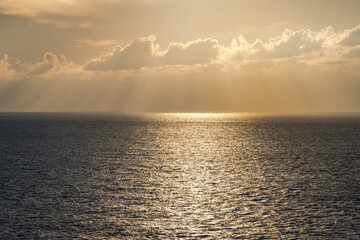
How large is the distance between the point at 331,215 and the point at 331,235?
6.29 m

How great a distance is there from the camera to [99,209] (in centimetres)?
3994

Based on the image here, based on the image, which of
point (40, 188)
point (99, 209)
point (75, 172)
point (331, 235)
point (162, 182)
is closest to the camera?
point (331, 235)

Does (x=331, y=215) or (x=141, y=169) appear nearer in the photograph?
(x=331, y=215)

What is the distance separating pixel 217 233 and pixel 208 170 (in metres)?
37.0

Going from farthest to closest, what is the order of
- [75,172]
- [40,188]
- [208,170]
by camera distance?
[208,170], [75,172], [40,188]

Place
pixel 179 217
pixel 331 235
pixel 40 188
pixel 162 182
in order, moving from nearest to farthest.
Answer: pixel 331 235, pixel 179 217, pixel 40 188, pixel 162 182

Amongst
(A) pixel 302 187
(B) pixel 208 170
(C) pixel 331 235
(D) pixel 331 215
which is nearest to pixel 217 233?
(C) pixel 331 235

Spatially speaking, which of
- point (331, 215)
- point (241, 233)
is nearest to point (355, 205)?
point (331, 215)

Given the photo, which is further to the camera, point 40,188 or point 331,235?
point 40,188

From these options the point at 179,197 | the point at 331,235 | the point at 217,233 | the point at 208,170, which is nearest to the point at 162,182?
the point at 179,197

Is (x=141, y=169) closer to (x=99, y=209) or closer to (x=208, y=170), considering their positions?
(x=208, y=170)

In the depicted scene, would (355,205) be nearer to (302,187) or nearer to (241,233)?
(302,187)

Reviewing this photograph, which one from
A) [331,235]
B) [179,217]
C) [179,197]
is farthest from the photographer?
[179,197]

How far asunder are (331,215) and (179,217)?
1532 cm
